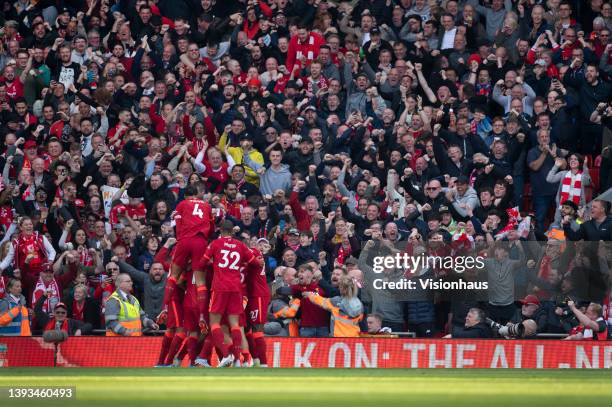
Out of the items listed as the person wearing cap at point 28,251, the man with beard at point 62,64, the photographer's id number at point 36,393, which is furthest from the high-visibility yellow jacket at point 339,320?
the man with beard at point 62,64

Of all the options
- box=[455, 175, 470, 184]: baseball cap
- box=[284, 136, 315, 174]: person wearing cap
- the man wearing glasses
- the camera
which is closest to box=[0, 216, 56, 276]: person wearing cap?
the man wearing glasses

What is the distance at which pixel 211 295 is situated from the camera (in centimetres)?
1630

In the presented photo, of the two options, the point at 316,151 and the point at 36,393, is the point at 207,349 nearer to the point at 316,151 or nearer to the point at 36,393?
the point at 36,393

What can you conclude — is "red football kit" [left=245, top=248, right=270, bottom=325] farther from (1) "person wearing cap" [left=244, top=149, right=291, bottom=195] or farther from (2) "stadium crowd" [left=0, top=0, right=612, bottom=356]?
(1) "person wearing cap" [left=244, top=149, right=291, bottom=195]

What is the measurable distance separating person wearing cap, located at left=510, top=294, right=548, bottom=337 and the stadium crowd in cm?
2

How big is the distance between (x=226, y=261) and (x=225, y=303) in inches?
19.5

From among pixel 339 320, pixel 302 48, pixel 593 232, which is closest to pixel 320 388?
pixel 339 320

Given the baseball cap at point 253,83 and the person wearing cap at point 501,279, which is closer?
the person wearing cap at point 501,279

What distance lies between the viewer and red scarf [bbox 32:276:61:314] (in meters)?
19.4

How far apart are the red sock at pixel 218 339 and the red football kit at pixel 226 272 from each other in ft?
0.64

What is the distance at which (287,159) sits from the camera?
21453 millimetres

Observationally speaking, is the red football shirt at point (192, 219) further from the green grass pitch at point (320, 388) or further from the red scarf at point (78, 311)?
the red scarf at point (78, 311)

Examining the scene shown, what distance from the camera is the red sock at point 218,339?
1611 centimetres

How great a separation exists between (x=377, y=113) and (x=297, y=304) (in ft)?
16.6
